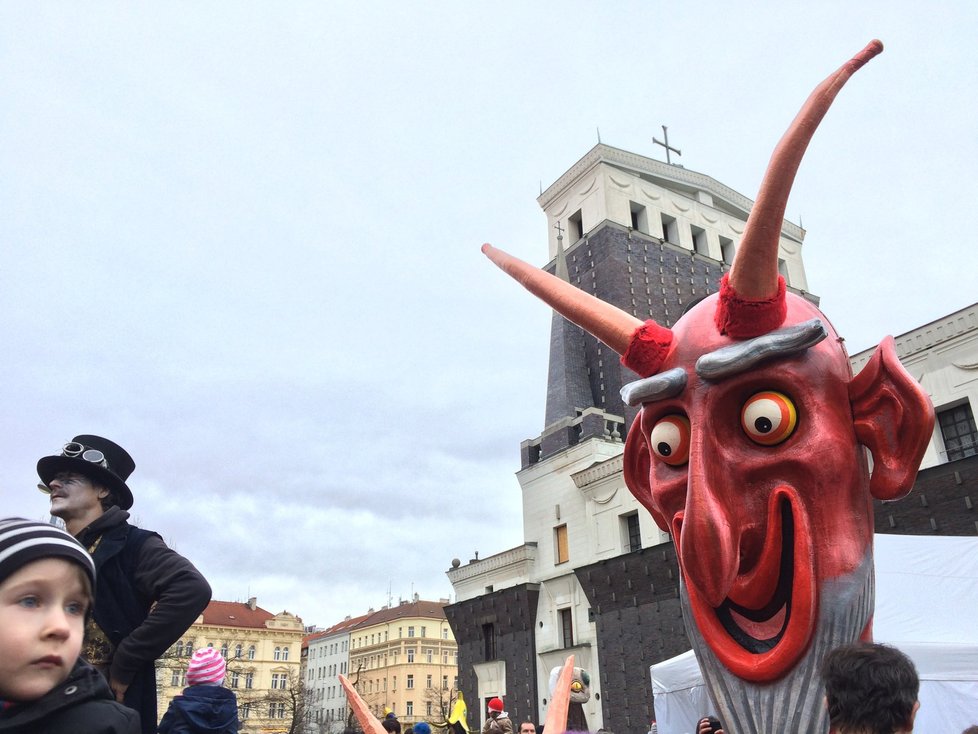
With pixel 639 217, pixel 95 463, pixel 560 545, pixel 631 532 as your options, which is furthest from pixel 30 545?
pixel 639 217

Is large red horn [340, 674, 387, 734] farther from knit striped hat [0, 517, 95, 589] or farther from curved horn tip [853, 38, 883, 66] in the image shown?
curved horn tip [853, 38, 883, 66]

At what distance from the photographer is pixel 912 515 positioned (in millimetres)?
14875

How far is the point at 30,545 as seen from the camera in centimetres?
171

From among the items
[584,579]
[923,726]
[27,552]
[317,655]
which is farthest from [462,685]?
[317,655]

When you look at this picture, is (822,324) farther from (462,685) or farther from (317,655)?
(317,655)

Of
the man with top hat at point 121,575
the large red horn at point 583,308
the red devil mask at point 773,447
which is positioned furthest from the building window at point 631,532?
the man with top hat at point 121,575

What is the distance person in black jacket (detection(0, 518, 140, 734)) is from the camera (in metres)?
1.63

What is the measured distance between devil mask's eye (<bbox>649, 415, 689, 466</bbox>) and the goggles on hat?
7.84 feet

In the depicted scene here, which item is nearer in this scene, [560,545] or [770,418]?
[770,418]

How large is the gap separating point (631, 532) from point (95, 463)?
21126 millimetres

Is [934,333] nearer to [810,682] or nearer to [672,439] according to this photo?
[672,439]

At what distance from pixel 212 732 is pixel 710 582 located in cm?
213

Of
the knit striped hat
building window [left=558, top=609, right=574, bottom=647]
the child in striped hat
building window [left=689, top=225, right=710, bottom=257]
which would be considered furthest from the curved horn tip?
building window [left=689, top=225, right=710, bottom=257]

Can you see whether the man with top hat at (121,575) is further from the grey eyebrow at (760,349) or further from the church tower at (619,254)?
the church tower at (619,254)
